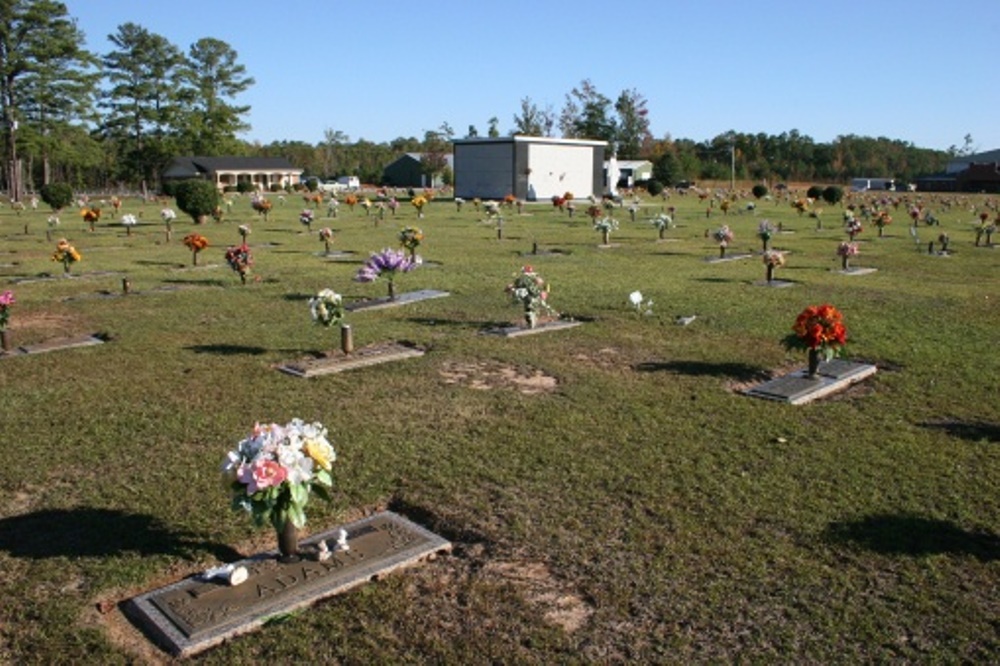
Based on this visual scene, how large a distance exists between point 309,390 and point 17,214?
38.2 m

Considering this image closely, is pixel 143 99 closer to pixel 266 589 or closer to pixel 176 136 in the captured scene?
pixel 176 136

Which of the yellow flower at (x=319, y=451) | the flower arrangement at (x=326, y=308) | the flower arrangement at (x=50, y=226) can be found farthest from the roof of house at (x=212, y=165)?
the yellow flower at (x=319, y=451)

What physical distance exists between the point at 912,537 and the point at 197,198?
30.0 m

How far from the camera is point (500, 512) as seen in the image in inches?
223

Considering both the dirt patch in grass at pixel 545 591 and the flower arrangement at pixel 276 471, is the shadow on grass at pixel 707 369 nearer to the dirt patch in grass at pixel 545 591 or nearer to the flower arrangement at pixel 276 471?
the dirt patch in grass at pixel 545 591

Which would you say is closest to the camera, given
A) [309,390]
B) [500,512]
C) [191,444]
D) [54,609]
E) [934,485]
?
[54,609]

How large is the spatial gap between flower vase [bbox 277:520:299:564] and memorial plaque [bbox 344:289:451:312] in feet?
28.4

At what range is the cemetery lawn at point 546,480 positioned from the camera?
4.30 m

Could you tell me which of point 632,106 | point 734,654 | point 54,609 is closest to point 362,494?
point 54,609

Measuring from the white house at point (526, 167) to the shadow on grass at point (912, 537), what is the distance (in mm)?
51838

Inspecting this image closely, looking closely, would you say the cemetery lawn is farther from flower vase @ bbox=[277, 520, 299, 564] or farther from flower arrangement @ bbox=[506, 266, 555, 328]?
flower arrangement @ bbox=[506, 266, 555, 328]

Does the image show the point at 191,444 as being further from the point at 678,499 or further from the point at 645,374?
the point at 645,374

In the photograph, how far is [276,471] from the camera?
177 inches

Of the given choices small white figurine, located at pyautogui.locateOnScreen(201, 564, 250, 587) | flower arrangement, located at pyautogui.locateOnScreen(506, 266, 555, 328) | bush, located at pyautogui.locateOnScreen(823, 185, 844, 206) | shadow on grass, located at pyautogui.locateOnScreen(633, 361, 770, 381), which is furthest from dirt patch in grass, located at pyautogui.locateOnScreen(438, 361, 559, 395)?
bush, located at pyautogui.locateOnScreen(823, 185, 844, 206)
